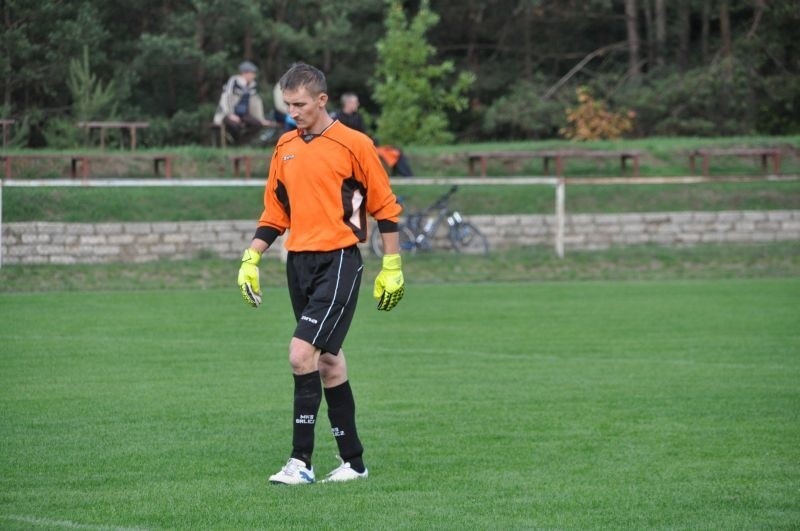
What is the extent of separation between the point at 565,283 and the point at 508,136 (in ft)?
65.1

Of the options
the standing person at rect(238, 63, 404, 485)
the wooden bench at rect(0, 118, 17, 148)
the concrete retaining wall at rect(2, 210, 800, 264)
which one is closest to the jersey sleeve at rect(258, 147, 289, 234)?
the standing person at rect(238, 63, 404, 485)

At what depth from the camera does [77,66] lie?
31.6 m

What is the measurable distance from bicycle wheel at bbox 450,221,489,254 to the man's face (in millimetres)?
17031

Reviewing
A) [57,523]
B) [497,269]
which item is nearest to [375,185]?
[57,523]

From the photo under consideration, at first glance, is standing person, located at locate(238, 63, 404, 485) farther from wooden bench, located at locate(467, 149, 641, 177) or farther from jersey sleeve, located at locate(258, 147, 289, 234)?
wooden bench, located at locate(467, 149, 641, 177)

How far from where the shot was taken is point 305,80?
6.77 meters

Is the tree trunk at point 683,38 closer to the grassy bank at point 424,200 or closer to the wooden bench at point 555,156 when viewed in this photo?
the wooden bench at point 555,156

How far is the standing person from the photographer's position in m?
6.86

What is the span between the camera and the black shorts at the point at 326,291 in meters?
6.86

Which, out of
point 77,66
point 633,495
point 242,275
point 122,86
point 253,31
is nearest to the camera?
point 633,495

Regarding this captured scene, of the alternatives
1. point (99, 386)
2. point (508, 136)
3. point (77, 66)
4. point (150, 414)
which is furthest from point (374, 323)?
point (508, 136)

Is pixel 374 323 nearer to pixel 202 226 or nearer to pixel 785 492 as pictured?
pixel 202 226

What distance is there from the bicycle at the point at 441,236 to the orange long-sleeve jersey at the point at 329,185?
54.6 feet

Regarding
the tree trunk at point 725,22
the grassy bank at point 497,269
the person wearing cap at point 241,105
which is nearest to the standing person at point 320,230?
the grassy bank at point 497,269
